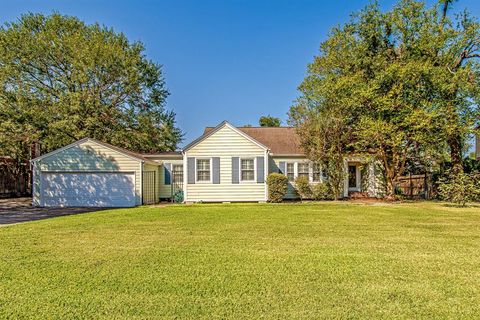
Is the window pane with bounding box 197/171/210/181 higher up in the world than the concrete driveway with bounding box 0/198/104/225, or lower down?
higher up

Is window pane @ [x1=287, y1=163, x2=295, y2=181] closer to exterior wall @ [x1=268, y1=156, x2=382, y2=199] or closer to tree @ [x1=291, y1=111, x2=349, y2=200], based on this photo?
exterior wall @ [x1=268, y1=156, x2=382, y2=199]

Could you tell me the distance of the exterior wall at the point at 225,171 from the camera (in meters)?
17.7

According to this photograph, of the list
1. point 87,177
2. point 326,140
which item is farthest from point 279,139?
point 87,177

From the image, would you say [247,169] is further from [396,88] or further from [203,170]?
[396,88]

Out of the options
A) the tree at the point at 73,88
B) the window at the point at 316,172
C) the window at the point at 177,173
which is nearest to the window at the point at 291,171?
the window at the point at 316,172

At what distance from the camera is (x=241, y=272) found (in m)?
4.82

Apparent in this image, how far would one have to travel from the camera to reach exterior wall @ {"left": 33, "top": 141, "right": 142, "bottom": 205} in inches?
666

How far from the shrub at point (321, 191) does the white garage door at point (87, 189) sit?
10.3 m

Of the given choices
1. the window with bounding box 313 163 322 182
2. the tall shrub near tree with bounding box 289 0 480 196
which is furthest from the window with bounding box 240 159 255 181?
the window with bounding box 313 163 322 182

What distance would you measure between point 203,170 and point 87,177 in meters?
6.19

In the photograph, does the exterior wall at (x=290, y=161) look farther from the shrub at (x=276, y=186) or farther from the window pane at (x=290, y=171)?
the shrub at (x=276, y=186)

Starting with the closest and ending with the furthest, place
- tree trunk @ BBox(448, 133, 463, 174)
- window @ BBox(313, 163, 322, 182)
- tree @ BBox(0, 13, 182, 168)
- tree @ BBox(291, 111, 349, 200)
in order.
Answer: tree @ BBox(291, 111, 349, 200), tree trunk @ BBox(448, 133, 463, 174), window @ BBox(313, 163, 322, 182), tree @ BBox(0, 13, 182, 168)

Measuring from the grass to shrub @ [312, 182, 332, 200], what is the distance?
32.7 feet

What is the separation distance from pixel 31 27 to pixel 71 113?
8176mm
